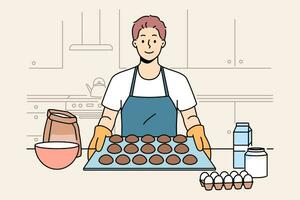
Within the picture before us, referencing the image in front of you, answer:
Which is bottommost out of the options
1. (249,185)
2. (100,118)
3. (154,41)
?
(249,185)

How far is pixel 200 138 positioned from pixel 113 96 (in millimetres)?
505

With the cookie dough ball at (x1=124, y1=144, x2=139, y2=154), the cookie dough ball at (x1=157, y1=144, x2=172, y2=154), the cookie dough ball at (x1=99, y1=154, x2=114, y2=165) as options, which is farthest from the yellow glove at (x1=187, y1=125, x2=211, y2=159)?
the cookie dough ball at (x1=99, y1=154, x2=114, y2=165)

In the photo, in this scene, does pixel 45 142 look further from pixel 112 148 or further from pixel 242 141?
pixel 242 141

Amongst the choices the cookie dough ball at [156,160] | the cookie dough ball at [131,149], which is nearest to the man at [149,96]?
the cookie dough ball at [131,149]

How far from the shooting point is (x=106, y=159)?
4.12 meters

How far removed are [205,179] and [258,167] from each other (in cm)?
33

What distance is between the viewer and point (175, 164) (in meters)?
4.08

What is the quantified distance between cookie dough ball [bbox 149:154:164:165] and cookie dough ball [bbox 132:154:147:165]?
33 mm

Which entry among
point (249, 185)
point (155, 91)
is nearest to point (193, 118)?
point (155, 91)

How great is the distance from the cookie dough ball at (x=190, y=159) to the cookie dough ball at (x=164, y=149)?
0.32ft

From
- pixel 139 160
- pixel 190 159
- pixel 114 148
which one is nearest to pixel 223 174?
pixel 190 159

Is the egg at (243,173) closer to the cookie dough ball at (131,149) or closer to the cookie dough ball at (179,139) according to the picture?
the cookie dough ball at (179,139)

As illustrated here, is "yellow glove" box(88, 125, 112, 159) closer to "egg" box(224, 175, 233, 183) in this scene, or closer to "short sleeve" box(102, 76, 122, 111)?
"short sleeve" box(102, 76, 122, 111)

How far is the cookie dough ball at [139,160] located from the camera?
4.10 m
